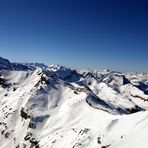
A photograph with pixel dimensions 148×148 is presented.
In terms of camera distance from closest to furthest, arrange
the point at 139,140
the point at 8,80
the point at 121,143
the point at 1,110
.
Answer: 1. the point at 139,140
2. the point at 121,143
3. the point at 1,110
4. the point at 8,80

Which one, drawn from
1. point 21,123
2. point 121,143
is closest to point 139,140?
point 121,143

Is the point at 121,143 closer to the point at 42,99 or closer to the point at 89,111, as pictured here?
the point at 89,111

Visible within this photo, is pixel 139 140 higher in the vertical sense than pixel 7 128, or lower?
higher

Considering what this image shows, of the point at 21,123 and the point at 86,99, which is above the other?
the point at 86,99

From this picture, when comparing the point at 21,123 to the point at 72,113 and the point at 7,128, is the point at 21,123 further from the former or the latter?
the point at 72,113

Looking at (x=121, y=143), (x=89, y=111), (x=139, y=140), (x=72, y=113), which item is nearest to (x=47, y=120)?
(x=72, y=113)

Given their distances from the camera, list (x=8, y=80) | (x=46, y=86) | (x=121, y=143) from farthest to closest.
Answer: (x=8, y=80) → (x=46, y=86) → (x=121, y=143)

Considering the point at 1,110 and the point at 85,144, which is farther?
the point at 1,110

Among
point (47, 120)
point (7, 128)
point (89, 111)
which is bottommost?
point (7, 128)

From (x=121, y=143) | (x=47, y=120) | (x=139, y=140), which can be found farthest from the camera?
(x=47, y=120)
